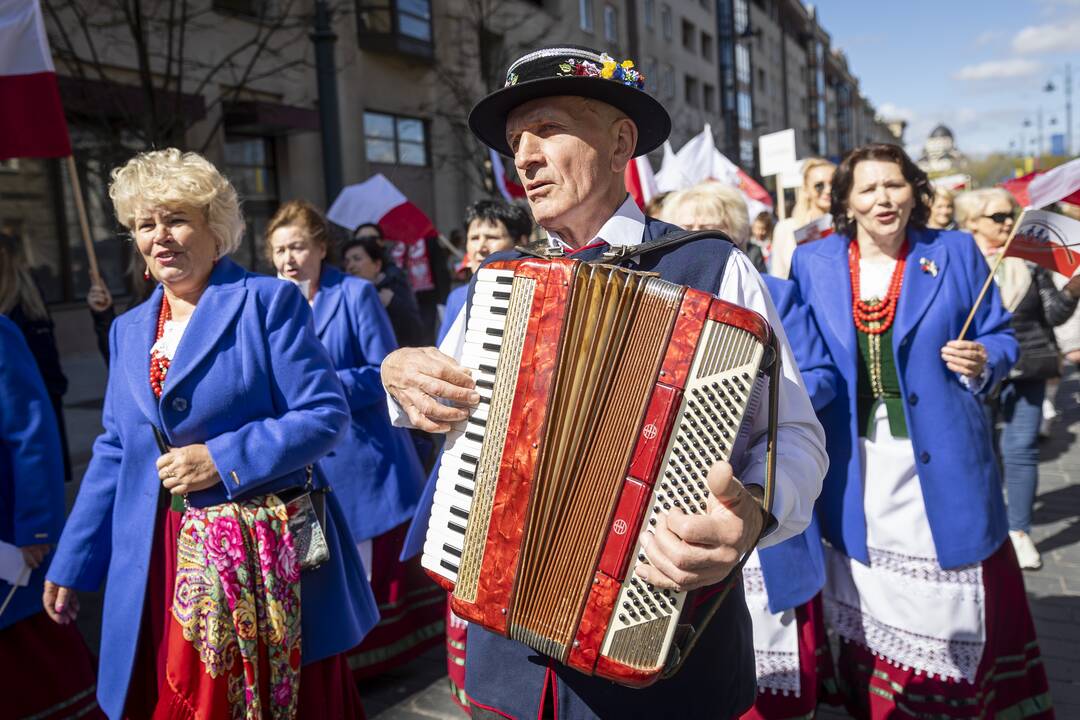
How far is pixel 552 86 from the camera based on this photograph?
1.89 meters

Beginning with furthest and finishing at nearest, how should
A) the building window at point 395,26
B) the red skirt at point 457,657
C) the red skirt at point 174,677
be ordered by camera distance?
the building window at point 395,26, the red skirt at point 457,657, the red skirt at point 174,677

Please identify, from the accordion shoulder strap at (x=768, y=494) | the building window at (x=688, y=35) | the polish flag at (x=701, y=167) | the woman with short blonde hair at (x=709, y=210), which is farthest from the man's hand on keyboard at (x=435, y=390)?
the building window at (x=688, y=35)

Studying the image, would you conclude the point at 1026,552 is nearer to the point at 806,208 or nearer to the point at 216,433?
the point at 806,208

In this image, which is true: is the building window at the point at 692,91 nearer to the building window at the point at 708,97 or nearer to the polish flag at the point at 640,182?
the building window at the point at 708,97

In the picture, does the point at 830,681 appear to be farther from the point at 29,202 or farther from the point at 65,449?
the point at 29,202

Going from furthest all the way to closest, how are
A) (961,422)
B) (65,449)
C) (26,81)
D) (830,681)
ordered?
(65,449)
(26,81)
(830,681)
(961,422)

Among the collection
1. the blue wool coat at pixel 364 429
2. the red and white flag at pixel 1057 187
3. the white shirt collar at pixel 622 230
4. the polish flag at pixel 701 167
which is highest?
the polish flag at pixel 701 167

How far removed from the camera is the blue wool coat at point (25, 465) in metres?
2.90

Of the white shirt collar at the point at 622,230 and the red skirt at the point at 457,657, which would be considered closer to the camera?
the white shirt collar at the point at 622,230

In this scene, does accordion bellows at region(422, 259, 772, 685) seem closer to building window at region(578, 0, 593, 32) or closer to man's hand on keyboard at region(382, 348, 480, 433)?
man's hand on keyboard at region(382, 348, 480, 433)

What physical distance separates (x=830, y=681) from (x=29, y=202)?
13.2 m

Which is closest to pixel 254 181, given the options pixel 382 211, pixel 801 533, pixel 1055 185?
pixel 382 211

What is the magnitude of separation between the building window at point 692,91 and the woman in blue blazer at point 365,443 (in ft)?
128

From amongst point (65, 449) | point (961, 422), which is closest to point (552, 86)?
point (961, 422)
